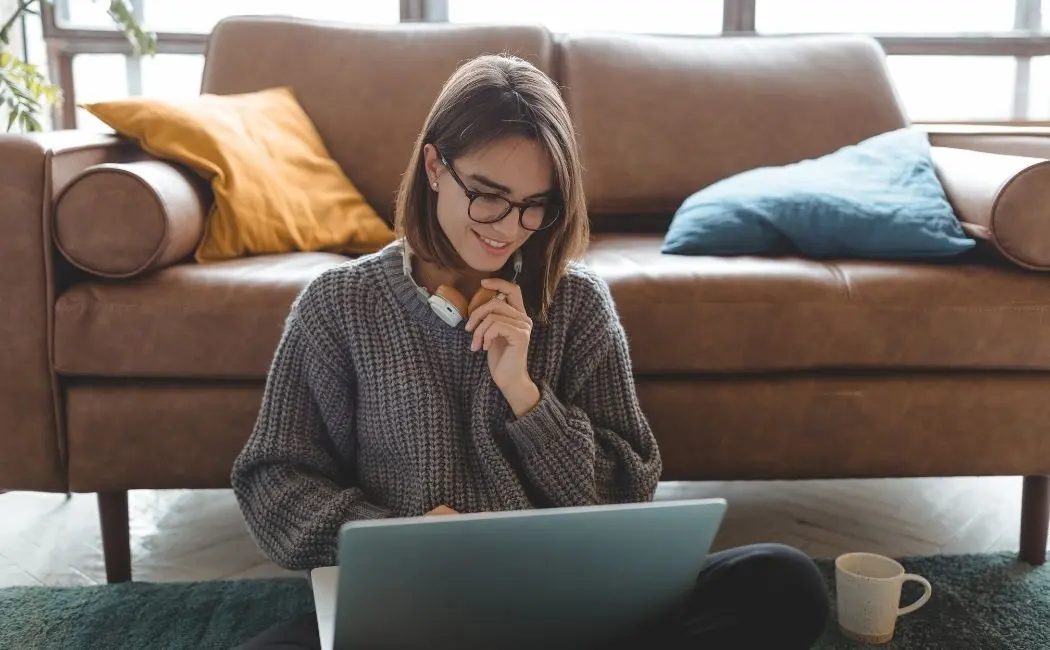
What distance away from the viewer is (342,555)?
689 millimetres

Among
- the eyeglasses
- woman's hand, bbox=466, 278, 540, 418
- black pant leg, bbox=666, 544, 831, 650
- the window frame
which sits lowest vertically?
black pant leg, bbox=666, 544, 831, 650

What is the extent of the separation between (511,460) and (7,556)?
95 cm

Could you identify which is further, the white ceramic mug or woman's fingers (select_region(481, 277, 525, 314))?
the white ceramic mug

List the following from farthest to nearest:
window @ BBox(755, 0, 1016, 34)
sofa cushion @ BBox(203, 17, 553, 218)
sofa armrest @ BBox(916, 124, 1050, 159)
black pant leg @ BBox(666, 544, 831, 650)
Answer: window @ BBox(755, 0, 1016, 34) → sofa cushion @ BBox(203, 17, 553, 218) → sofa armrest @ BBox(916, 124, 1050, 159) → black pant leg @ BBox(666, 544, 831, 650)

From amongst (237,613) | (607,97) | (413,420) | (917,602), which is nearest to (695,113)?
(607,97)

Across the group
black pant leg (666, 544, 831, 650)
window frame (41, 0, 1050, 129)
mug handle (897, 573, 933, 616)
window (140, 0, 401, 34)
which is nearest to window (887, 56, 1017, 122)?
window frame (41, 0, 1050, 129)

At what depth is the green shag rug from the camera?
4.40 ft

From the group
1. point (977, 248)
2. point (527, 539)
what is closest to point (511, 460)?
point (527, 539)

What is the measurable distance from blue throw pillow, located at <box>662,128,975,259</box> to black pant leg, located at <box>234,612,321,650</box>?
904mm

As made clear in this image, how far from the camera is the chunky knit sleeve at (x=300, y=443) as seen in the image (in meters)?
1.06

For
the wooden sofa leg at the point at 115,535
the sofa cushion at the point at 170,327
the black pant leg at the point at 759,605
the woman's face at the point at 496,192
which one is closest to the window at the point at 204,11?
the sofa cushion at the point at 170,327

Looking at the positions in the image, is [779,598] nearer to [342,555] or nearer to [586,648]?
[586,648]

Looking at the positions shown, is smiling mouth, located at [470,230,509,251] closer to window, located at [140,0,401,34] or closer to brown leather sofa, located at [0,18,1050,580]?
brown leather sofa, located at [0,18,1050,580]

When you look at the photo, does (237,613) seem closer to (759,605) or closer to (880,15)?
(759,605)
